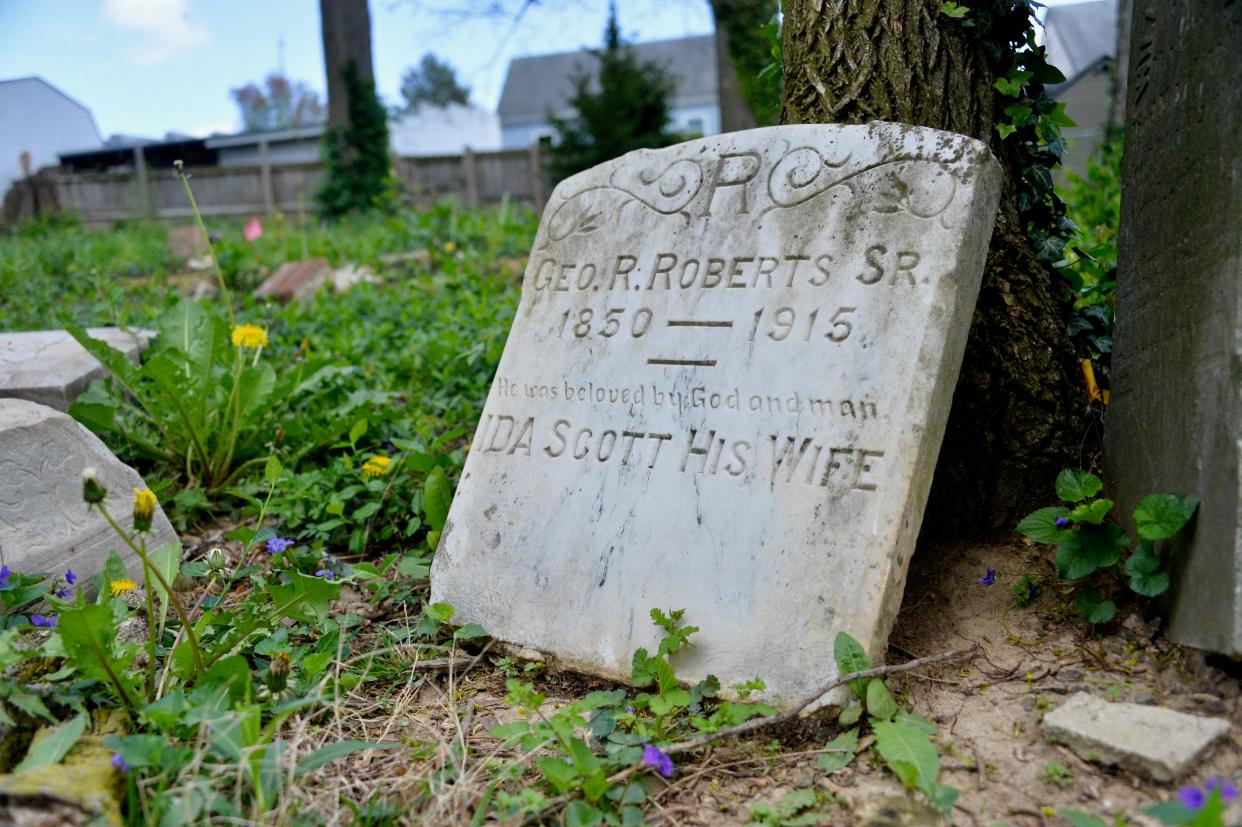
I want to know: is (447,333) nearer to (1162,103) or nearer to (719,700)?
(719,700)

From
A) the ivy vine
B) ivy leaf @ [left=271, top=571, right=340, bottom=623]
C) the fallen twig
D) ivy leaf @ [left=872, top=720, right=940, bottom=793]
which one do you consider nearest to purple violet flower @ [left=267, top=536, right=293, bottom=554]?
ivy leaf @ [left=271, top=571, right=340, bottom=623]

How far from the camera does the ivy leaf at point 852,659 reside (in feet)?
6.72

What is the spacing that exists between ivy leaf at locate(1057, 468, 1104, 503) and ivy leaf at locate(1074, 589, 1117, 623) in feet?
0.78

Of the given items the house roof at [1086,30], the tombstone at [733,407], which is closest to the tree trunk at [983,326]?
the tombstone at [733,407]

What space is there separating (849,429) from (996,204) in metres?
0.72

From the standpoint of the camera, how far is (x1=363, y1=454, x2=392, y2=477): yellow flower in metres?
3.38

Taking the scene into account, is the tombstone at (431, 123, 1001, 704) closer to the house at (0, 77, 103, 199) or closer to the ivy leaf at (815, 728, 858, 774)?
the ivy leaf at (815, 728, 858, 774)

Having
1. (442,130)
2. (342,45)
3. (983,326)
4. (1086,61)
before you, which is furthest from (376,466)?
(442,130)

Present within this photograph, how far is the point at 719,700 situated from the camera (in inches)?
86.8

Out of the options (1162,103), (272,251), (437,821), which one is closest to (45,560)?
(437,821)

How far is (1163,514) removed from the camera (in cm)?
203

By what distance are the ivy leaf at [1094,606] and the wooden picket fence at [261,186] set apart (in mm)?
13343

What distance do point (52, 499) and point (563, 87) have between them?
3975 cm

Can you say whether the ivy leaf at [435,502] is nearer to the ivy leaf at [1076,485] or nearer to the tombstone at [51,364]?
the tombstone at [51,364]
